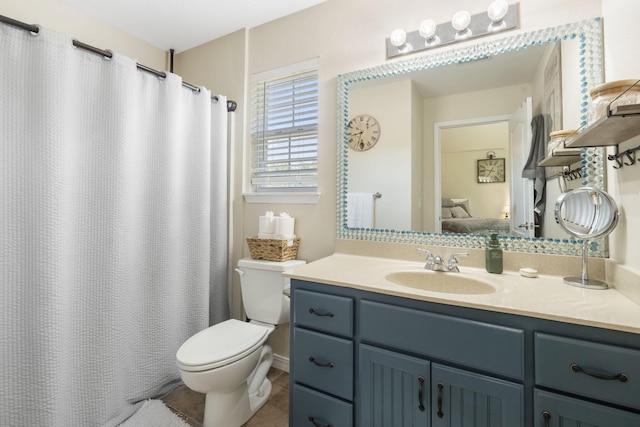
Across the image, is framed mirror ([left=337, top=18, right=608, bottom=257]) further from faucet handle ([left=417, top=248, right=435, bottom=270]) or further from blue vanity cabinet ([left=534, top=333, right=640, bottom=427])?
blue vanity cabinet ([left=534, top=333, right=640, bottom=427])

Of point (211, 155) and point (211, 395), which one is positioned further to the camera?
point (211, 155)

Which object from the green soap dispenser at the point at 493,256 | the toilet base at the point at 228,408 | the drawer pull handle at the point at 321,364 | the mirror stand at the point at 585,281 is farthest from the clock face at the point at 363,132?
the toilet base at the point at 228,408

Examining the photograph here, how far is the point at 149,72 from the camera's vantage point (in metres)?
1.73

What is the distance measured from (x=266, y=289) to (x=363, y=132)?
1160 millimetres

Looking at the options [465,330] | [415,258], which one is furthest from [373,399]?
[415,258]

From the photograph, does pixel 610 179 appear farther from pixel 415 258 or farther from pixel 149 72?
pixel 149 72

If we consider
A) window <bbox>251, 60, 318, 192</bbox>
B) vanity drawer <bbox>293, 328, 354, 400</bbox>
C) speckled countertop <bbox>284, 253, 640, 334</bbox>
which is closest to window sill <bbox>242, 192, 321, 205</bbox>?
window <bbox>251, 60, 318, 192</bbox>

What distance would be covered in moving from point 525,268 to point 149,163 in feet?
6.89

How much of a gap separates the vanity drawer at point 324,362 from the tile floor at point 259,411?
521 millimetres

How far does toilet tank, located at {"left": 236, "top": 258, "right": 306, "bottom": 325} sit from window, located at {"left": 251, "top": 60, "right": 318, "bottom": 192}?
59 centimetres

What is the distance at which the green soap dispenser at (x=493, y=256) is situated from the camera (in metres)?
1.35

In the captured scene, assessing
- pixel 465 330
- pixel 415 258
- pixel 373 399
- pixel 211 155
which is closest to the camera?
pixel 465 330

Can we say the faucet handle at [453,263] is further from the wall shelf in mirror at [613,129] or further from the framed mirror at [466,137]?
the wall shelf in mirror at [613,129]

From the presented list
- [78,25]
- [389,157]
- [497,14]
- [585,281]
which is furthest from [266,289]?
[78,25]
